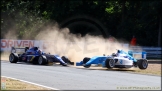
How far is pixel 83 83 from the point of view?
15.2 metres

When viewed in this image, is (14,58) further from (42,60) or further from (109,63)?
(109,63)

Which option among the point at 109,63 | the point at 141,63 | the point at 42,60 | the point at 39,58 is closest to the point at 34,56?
the point at 39,58

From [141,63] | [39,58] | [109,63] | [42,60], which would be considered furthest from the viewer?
[39,58]

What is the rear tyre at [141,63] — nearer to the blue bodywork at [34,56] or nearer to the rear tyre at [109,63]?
the rear tyre at [109,63]

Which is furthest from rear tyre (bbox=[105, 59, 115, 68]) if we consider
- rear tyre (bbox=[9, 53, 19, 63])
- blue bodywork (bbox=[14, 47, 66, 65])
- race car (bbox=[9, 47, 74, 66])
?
rear tyre (bbox=[9, 53, 19, 63])

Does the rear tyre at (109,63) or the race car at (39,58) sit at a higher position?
the race car at (39,58)

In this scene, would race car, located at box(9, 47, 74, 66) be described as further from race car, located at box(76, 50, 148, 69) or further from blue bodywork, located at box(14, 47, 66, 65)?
race car, located at box(76, 50, 148, 69)

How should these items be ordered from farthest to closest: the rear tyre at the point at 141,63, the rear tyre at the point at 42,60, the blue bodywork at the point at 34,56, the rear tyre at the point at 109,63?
1. the blue bodywork at the point at 34,56
2. the rear tyre at the point at 42,60
3. the rear tyre at the point at 141,63
4. the rear tyre at the point at 109,63

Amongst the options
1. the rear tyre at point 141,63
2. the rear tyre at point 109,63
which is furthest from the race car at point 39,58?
the rear tyre at point 141,63

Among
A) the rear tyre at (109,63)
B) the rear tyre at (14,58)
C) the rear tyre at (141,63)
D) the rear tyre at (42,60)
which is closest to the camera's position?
the rear tyre at (109,63)

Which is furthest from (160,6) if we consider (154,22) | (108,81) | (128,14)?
(108,81)

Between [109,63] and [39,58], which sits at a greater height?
[39,58]

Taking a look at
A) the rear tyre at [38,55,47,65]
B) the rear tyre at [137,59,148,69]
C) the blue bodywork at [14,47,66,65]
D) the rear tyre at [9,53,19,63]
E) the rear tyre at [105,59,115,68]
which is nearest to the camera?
the rear tyre at [105,59,115,68]

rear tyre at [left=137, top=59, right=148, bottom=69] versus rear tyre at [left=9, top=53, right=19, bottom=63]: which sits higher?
rear tyre at [left=9, top=53, right=19, bottom=63]
